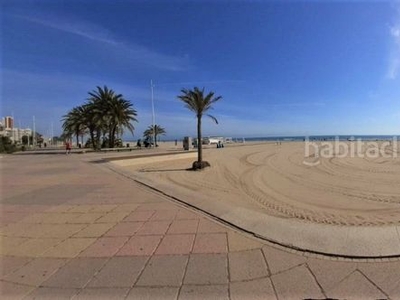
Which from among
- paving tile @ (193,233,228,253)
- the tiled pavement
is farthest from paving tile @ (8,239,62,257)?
paving tile @ (193,233,228,253)

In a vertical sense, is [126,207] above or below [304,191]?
above

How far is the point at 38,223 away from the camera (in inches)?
211

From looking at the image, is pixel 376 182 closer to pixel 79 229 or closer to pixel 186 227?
pixel 186 227

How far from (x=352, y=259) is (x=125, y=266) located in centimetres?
257

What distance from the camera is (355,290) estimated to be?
2.92 m

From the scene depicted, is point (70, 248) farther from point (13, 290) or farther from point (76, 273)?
point (13, 290)

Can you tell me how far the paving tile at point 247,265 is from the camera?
3.23 m

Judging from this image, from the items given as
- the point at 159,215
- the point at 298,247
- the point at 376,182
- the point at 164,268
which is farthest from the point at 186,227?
the point at 376,182

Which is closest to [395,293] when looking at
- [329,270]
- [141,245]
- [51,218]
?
[329,270]

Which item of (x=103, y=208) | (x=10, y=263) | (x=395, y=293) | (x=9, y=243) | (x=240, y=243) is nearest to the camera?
(x=395, y=293)

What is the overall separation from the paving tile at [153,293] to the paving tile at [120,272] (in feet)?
0.49

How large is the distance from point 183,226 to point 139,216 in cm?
110

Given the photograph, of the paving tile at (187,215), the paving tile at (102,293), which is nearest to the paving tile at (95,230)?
the paving tile at (187,215)

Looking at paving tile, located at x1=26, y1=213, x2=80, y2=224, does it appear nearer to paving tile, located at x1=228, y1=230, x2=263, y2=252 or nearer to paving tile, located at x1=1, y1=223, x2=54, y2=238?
paving tile, located at x1=1, y1=223, x2=54, y2=238
